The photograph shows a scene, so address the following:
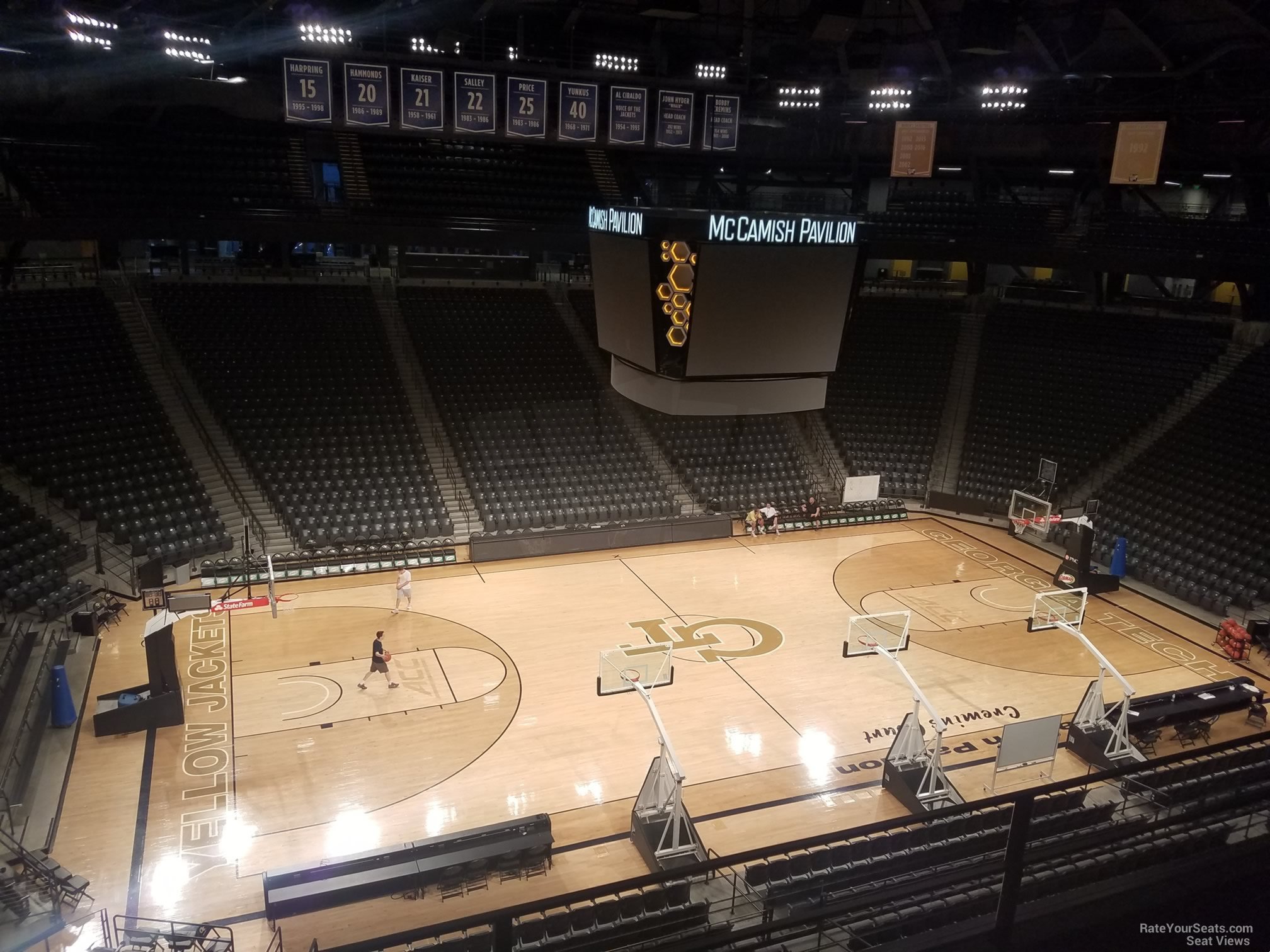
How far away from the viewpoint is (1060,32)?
73.6 ft

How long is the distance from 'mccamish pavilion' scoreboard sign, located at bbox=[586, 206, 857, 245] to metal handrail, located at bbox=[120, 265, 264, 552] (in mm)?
13527

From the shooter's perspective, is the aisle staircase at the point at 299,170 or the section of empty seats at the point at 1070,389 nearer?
the section of empty seats at the point at 1070,389

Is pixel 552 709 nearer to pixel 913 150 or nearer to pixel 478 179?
pixel 913 150

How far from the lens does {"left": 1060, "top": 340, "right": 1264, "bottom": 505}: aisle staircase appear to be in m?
24.3

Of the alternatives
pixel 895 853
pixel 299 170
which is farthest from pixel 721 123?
pixel 895 853

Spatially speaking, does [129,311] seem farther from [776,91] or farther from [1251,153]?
[1251,153]

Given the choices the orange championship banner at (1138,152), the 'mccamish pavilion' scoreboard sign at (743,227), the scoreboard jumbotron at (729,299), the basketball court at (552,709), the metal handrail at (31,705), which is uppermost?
the orange championship banner at (1138,152)

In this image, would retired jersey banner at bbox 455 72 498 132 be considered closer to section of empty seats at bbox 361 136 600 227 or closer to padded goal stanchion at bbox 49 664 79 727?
section of empty seats at bbox 361 136 600 227

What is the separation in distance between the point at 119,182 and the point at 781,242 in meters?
21.2

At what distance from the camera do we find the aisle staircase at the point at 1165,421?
24281 mm

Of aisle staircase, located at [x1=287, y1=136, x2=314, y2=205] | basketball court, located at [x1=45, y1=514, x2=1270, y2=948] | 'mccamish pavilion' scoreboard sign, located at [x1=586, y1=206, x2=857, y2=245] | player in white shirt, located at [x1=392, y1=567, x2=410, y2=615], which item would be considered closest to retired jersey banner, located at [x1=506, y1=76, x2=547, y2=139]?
aisle staircase, located at [x1=287, y1=136, x2=314, y2=205]

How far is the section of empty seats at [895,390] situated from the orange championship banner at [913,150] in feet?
18.1

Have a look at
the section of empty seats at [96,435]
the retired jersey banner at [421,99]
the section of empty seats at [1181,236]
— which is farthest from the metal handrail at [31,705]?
the section of empty seats at [1181,236]

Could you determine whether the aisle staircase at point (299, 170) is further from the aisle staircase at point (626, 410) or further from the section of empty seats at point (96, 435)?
the aisle staircase at point (626, 410)
